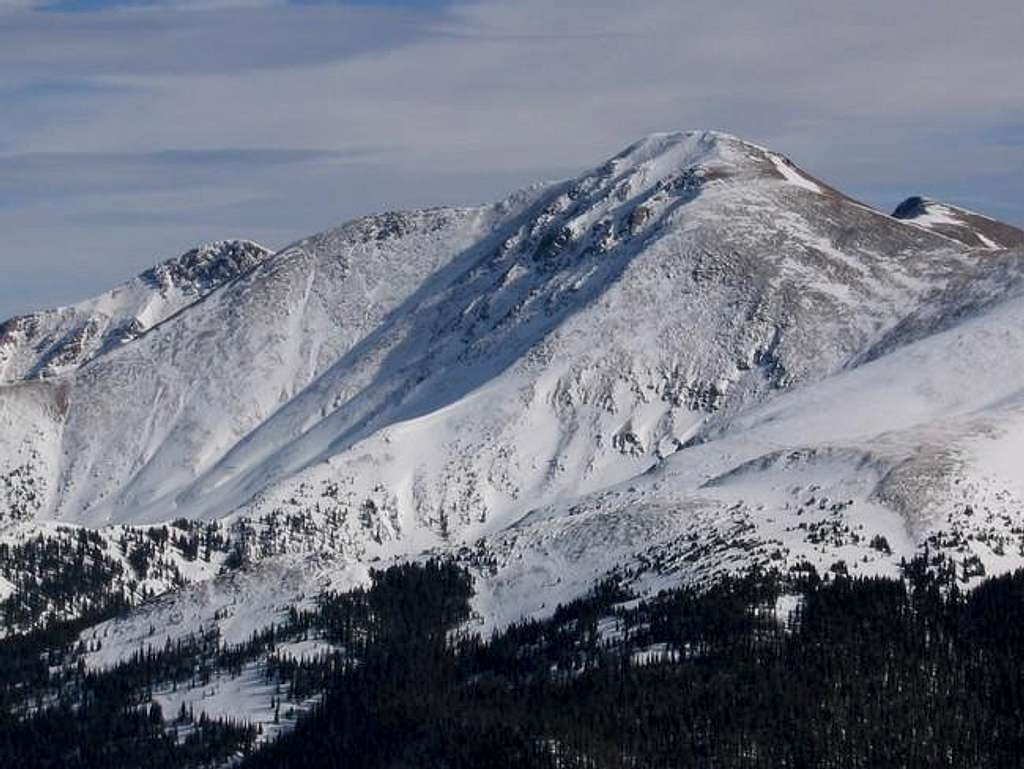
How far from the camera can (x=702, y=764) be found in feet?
647

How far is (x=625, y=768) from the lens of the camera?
198000 millimetres

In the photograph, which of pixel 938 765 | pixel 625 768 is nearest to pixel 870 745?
pixel 938 765

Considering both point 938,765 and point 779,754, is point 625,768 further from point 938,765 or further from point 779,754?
point 938,765

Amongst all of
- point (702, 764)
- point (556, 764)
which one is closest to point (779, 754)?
point (702, 764)

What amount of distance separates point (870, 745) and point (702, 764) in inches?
601

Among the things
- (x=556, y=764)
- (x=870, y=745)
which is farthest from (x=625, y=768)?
(x=870, y=745)

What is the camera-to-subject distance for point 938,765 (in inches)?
7530

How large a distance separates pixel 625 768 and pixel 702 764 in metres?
7.03

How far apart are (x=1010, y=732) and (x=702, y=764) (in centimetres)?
2790

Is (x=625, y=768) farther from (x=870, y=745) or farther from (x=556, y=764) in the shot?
(x=870, y=745)

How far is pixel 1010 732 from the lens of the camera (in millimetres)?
195625

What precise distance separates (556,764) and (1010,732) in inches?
1623

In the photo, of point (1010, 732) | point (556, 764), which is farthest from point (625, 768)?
point (1010, 732)

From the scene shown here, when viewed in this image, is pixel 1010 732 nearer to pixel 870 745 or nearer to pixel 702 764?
pixel 870 745
